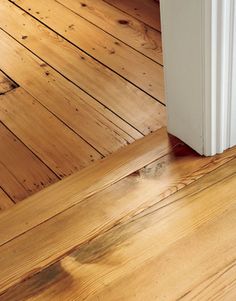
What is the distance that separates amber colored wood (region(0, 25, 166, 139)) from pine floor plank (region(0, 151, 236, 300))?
0.80ft

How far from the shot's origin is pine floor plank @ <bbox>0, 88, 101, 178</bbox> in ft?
5.00

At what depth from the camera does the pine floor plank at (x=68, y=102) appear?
158 cm

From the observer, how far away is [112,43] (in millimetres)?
1928

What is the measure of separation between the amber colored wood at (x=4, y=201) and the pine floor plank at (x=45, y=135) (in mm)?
139

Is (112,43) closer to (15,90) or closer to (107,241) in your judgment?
(15,90)

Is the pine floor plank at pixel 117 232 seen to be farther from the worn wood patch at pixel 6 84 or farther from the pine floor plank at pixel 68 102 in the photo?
the worn wood patch at pixel 6 84

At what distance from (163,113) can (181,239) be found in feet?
1.52

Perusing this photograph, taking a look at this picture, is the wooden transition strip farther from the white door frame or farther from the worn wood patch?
the worn wood patch

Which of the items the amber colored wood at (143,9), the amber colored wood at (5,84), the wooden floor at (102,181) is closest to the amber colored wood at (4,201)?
the wooden floor at (102,181)

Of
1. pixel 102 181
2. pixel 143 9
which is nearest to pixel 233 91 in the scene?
pixel 102 181

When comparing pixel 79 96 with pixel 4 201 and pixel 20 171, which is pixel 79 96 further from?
pixel 4 201

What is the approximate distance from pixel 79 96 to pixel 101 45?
0.28 m

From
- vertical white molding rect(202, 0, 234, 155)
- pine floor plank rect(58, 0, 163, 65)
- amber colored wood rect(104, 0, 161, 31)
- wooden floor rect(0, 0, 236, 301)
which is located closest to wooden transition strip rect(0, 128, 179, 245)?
wooden floor rect(0, 0, 236, 301)

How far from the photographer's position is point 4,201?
4.72 ft
